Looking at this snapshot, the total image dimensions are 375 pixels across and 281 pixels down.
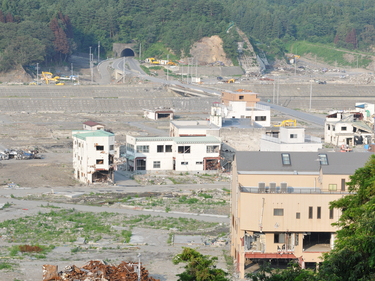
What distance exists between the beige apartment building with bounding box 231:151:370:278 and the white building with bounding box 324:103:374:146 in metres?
33.6

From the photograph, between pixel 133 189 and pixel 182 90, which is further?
pixel 182 90

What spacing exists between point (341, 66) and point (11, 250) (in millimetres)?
120191

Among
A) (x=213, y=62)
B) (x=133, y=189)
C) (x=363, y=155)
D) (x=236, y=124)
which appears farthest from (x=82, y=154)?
(x=213, y=62)

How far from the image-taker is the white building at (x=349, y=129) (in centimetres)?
6159

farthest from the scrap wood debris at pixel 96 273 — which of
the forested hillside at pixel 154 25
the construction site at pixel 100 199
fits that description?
the forested hillside at pixel 154 25

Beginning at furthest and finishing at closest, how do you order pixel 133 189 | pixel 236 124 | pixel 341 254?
pixel 236 124, pixel 133 189, pixel 341 254

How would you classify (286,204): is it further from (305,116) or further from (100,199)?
(305,116)

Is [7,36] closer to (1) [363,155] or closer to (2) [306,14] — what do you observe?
(2) [306,14]

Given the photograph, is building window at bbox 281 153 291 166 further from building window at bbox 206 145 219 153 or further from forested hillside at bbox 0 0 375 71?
forested hillside at bbox 0 0 375 71

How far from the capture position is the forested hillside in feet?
370

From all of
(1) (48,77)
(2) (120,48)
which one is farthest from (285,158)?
(2) (120,48)

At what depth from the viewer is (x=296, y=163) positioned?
28.5 m

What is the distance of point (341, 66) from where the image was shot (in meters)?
143

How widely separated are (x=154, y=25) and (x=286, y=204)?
10928 cm
